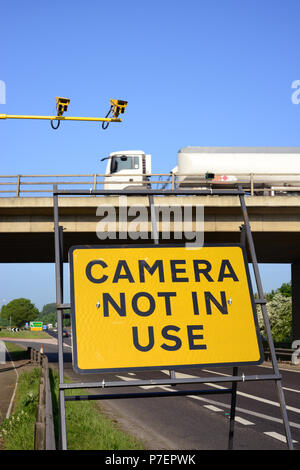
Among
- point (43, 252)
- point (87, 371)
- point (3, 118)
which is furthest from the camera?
point (43, 252)

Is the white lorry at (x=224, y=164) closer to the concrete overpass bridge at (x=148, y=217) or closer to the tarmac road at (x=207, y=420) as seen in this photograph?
the concrete overpass bridge at (x=148, y=217)

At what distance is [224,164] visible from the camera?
29.9 meters

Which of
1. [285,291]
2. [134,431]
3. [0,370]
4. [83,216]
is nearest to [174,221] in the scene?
[83,216]

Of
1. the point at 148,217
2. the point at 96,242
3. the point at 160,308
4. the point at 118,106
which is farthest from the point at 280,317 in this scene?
the point at 160,308

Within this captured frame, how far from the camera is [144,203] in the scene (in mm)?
23797

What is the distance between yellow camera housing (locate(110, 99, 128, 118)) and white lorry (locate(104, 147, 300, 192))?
7363mm

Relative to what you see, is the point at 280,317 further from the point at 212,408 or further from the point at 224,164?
the point at 212,408

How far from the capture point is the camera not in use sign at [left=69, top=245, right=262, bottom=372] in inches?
165

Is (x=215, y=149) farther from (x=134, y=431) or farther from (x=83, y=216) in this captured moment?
(x=134, y=431)

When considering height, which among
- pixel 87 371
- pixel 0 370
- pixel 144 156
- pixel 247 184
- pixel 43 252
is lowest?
pixel 0 370

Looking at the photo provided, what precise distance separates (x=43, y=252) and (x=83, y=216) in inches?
319

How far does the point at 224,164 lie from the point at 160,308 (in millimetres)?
26196

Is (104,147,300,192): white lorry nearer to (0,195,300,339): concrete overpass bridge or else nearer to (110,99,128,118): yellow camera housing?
(0,195,300,339): concrete overpass bridge

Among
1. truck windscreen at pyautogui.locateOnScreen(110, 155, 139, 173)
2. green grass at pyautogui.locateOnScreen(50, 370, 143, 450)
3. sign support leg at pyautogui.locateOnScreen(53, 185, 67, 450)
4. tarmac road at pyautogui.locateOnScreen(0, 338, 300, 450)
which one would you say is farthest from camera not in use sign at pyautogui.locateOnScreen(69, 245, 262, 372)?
truck windscreen at pyautogui.locateOnScreen(110, 155, 139, 173)
